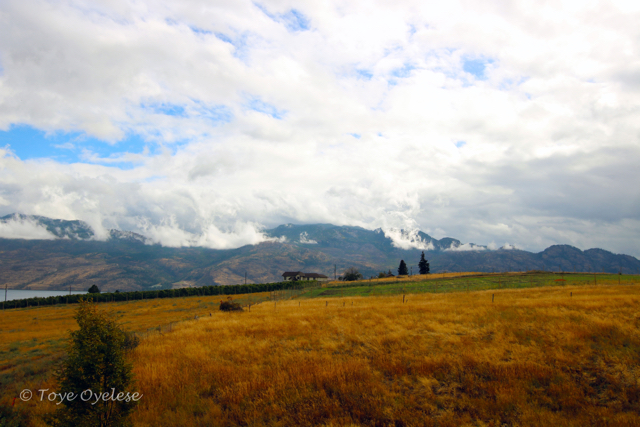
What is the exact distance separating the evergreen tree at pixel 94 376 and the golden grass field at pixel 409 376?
5.72 ft

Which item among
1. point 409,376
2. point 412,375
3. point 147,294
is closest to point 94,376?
point 409,376

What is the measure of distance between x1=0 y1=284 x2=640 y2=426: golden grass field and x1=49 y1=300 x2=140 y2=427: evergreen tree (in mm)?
1744

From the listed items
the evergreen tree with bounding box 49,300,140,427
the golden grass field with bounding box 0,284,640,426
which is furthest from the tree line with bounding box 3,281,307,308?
the evergreen tree with bounding box 49,300,140,427

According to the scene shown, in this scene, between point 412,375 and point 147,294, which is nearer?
point 412,375

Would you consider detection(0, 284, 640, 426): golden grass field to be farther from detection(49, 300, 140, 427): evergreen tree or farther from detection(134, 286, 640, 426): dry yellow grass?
detection(49, 300, 140, 427): evergreen tree

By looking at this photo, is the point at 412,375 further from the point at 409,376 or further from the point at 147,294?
the point at 147,294

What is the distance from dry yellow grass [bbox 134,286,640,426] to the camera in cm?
1071

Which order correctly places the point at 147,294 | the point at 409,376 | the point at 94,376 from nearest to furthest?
1. the point at 94,376
2. the point at 409,376
3. the point at 147,294

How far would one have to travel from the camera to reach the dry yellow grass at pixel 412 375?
1071 cm

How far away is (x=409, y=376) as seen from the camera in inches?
525

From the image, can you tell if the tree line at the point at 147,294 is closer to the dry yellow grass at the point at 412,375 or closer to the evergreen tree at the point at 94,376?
the dry yellow grass at the point at 412,375

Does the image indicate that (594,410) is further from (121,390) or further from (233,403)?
(121,390)

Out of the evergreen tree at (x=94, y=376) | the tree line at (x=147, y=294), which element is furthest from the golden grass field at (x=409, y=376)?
the tree line at (x=147, y=294)

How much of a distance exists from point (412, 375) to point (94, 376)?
37.3 feet
